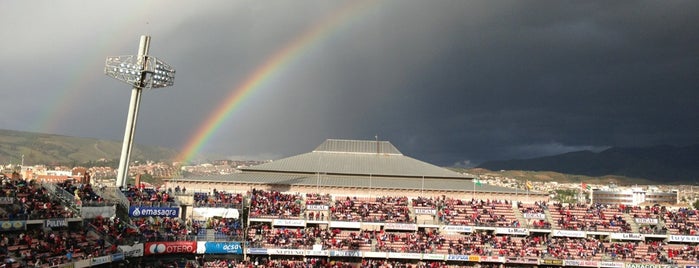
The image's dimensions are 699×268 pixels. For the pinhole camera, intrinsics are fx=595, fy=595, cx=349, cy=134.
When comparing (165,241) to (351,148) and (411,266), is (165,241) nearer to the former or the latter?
(411,266)

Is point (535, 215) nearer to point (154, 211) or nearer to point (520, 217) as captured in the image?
point (520, 217)

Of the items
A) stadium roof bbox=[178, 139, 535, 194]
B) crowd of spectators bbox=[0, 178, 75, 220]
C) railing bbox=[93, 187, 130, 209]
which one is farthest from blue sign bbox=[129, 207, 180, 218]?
stadium roof bbox=[178, 139, 535, 194]

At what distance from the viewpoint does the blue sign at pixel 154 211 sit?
59.5 meters

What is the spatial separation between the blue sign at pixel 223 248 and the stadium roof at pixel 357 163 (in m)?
27.7

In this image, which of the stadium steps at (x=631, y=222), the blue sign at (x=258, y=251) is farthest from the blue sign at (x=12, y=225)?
the stadium steps at (x=631, y=222)

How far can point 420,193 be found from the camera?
81938mm

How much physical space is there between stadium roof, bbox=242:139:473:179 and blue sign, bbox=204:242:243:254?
Result: 27.7 m

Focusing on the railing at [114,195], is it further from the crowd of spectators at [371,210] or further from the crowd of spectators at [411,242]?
the crowd of spectators at [411,242]

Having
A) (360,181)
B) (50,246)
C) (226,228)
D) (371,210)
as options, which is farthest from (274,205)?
(50,246)

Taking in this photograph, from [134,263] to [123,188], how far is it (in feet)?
42.6

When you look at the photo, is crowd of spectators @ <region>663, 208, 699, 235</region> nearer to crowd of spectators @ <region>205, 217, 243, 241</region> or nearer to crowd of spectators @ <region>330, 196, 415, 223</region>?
crowd of spectators @ <region>330, 196, 415, 223</region>

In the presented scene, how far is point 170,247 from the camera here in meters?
57.2

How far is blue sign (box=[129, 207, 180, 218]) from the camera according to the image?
59.5 meters

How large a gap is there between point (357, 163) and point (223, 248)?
1457 inches
